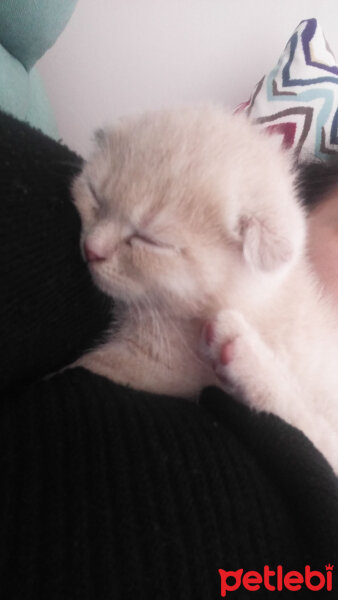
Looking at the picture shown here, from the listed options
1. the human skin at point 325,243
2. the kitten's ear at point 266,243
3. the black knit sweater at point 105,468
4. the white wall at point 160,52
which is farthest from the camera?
the white wall at point 160,52

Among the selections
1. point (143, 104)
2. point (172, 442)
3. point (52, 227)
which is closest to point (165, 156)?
point (52, 227)

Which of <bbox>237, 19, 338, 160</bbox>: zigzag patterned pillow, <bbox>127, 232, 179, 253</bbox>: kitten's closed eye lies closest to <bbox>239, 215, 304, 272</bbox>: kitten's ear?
<bbox>127, 232, 179, 253</bbox>: kitten's closed eye

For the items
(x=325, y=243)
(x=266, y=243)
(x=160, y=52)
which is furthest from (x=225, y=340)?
(x=160, y=52)

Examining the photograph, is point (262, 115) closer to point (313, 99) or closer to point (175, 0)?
point (313, 99)

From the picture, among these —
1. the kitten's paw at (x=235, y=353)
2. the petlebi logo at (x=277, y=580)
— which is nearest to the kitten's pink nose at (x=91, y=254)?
the kitten's paw at (x=235, y=353)

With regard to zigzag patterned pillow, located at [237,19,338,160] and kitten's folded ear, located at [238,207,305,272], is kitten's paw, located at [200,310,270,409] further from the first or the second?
zigzag patterned pillow, located at [237,19,338,160]

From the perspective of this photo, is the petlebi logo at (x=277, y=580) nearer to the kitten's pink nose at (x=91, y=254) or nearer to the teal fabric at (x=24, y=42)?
the kitten's pink nose at (x=91, y=254)

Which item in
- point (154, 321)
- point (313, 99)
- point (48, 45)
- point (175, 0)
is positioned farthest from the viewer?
point (175, 0)
